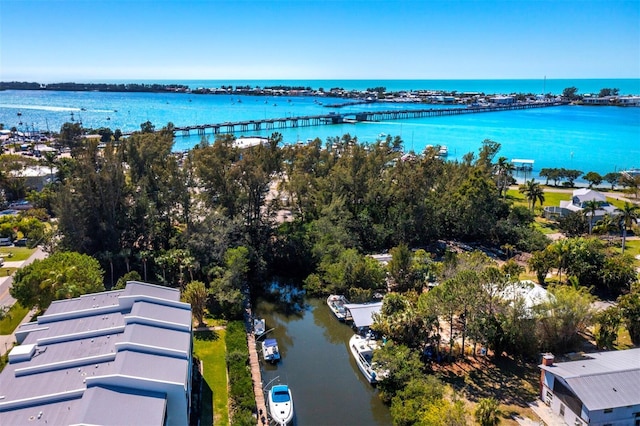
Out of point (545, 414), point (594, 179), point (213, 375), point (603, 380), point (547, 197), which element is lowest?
point (545, 414)

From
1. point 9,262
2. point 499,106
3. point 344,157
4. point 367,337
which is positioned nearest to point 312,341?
point 367,337

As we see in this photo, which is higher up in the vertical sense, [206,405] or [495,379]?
[206,405]

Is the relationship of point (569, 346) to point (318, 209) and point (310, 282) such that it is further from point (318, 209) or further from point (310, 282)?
point (318, 209)

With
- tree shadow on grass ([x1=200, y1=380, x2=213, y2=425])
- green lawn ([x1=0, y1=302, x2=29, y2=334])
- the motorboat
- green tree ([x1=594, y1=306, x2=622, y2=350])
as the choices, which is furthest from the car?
green tree ([x1=594, y1=306, x2=622, y2=350])

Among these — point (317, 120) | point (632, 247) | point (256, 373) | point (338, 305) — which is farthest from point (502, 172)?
point (317, 120)

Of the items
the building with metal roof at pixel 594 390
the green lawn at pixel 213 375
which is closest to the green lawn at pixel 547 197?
the building with metal roof at pixel 594 390

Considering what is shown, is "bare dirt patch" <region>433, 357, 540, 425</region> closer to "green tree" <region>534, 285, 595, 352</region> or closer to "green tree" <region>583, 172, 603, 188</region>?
A: "green tree" <region>534, 285, 595, 352</region>

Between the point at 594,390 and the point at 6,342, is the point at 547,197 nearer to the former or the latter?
the point at 594,390
